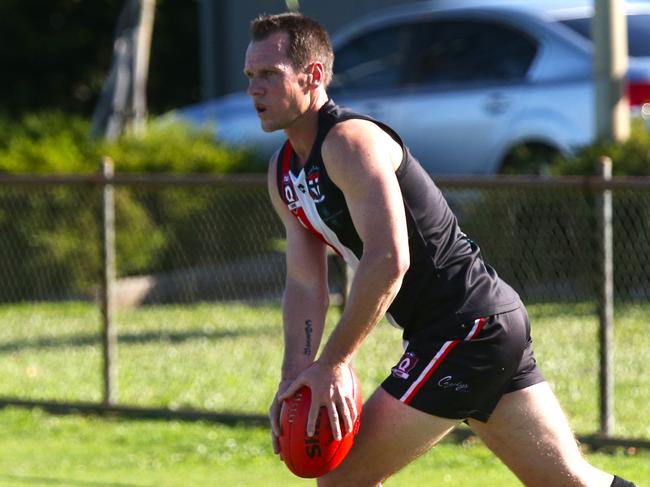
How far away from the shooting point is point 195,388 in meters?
8.86

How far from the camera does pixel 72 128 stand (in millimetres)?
12586

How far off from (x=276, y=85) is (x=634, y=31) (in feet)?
24.5

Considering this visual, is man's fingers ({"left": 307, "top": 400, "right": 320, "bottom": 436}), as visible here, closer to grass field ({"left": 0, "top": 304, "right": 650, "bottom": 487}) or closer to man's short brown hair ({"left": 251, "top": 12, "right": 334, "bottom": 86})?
man's short brown hair ({"left": 251, "top": 12, "right": 334, "bottom": 86})

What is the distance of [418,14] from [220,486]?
632 cm

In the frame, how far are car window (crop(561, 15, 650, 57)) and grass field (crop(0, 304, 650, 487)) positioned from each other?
9.68 ft

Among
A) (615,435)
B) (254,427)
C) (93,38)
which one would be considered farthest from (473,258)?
(93,38)

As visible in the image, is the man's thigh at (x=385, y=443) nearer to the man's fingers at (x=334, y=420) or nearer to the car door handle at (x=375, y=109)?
the man's fingers at (x=334, y=420)

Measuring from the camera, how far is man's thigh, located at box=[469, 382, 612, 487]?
4535 mm

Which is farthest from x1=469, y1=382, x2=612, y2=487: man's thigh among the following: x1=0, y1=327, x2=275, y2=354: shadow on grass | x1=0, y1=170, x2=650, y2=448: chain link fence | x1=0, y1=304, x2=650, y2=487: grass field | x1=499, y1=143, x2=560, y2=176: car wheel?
x1=499, y1=143, x2=560, y2=176: car wheel

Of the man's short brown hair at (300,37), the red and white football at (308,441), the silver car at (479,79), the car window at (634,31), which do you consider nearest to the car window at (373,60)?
the silver car at (479,79)

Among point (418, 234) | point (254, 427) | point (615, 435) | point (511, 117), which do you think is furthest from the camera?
point (511, 117)

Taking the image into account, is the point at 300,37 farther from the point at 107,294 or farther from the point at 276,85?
the point at 107,294

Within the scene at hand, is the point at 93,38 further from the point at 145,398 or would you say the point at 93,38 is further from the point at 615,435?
the point at 615,435

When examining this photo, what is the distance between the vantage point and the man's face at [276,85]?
446cm
